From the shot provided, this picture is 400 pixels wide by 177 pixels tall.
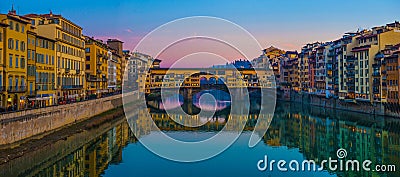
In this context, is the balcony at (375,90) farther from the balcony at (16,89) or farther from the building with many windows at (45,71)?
the balcony at (16,89)

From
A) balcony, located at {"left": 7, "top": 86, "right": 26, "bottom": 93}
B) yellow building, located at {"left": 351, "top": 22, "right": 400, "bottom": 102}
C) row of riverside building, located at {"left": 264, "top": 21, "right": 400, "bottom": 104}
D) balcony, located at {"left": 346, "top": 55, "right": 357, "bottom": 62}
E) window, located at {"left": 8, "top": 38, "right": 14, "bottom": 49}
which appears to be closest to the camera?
window, located at {"left": 8, "top": 38, "right": 14, "bottom": 49}

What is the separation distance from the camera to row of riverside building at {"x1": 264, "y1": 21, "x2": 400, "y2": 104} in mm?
31797

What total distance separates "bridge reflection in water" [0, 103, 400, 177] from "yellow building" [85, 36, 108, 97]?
27.1 ft

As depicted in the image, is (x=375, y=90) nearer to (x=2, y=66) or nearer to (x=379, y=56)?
(x=379, y=56)

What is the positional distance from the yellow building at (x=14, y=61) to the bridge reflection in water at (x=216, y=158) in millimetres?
3908

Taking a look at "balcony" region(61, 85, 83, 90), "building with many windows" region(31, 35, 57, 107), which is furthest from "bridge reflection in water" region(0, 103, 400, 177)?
"balcony" region(61, 85, 83, 90)

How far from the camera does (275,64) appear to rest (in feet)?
253

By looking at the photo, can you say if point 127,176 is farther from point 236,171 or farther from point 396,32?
point 396,32

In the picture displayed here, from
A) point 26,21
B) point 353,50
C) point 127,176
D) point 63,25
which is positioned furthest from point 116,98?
point 127,176

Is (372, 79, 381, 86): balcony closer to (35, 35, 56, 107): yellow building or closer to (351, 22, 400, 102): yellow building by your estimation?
(351, 22, 400, 102): yellow building

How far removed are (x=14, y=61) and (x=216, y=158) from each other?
1230 cm

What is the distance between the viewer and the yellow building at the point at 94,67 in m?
38.8

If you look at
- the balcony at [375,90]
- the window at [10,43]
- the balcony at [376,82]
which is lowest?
the balcony at [375,90]

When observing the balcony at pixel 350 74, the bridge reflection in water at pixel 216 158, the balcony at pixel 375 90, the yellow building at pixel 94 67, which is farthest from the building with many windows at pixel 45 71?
the balcony at pixel 350 74
